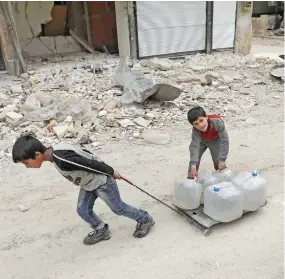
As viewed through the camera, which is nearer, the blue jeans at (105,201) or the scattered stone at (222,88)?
the blue jeans at (105,201)

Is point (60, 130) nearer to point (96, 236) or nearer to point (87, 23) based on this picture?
point (96, 236)

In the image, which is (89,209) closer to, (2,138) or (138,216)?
(138,216)

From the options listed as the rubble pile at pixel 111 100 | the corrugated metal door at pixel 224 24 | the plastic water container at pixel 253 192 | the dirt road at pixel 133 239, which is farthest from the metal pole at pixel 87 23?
the plastic water container at pixel 253 192

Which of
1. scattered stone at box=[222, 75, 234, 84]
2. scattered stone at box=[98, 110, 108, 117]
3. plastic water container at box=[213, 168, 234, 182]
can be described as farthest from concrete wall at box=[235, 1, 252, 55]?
plastic water container at box=[213, 168, 234, 182]

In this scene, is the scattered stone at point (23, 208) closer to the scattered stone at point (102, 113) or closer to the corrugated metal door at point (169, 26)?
the scattered stone at point (102, 113)

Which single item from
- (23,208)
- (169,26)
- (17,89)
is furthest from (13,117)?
(169,26)

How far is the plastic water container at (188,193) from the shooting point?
3010 millimetres

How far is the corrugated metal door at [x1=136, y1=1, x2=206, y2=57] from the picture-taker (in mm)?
8836

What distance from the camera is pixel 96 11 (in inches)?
404

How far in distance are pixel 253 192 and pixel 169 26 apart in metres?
7.14

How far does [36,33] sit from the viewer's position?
10734 millimetres

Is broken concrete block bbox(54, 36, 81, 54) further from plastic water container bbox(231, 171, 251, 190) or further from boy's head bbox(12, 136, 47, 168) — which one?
boy's head bbox(12, 136, 47, 168)

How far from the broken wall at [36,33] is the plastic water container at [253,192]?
9.46m

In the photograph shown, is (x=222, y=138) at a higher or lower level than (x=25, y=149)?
lower
